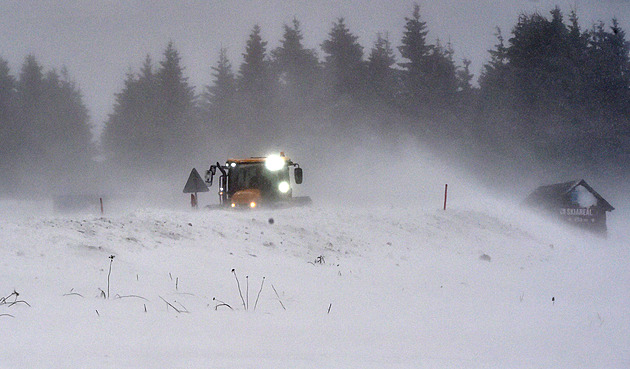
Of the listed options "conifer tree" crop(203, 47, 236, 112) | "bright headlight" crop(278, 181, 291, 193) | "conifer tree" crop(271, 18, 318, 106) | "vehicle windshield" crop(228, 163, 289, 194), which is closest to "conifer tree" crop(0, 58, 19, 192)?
"conifer tree" crop(203, 47, 236, 112)

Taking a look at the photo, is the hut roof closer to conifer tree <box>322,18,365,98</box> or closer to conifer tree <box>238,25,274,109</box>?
conifer tree <box>322,18,365,98</box>

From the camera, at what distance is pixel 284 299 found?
686 cm

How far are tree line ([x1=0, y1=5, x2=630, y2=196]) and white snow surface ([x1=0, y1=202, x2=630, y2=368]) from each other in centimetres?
2893

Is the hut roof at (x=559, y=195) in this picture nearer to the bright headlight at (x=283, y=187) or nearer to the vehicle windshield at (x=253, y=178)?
the bright headlight at (x=283, y=187)

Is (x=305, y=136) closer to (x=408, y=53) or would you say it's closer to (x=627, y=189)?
(x=408, y=53)

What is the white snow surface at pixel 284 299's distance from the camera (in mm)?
4121

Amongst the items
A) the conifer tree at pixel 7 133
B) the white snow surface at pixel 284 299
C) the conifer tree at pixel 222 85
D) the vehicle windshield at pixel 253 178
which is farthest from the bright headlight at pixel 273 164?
the conifer tree at pixel 7 133

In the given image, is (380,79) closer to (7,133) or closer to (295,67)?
(295,67)

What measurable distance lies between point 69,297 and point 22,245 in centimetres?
278

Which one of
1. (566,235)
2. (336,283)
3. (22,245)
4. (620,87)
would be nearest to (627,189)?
(620,87)

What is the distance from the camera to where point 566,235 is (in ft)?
65.8

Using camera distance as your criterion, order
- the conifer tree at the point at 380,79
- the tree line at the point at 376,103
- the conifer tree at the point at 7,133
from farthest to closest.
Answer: the conifer tree at the point at 7,133 → the conifer tree at the point at 380,79 → the tree line at the point at 376,103

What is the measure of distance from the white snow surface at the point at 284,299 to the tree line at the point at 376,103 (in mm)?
28926

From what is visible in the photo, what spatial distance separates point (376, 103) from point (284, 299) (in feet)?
129
